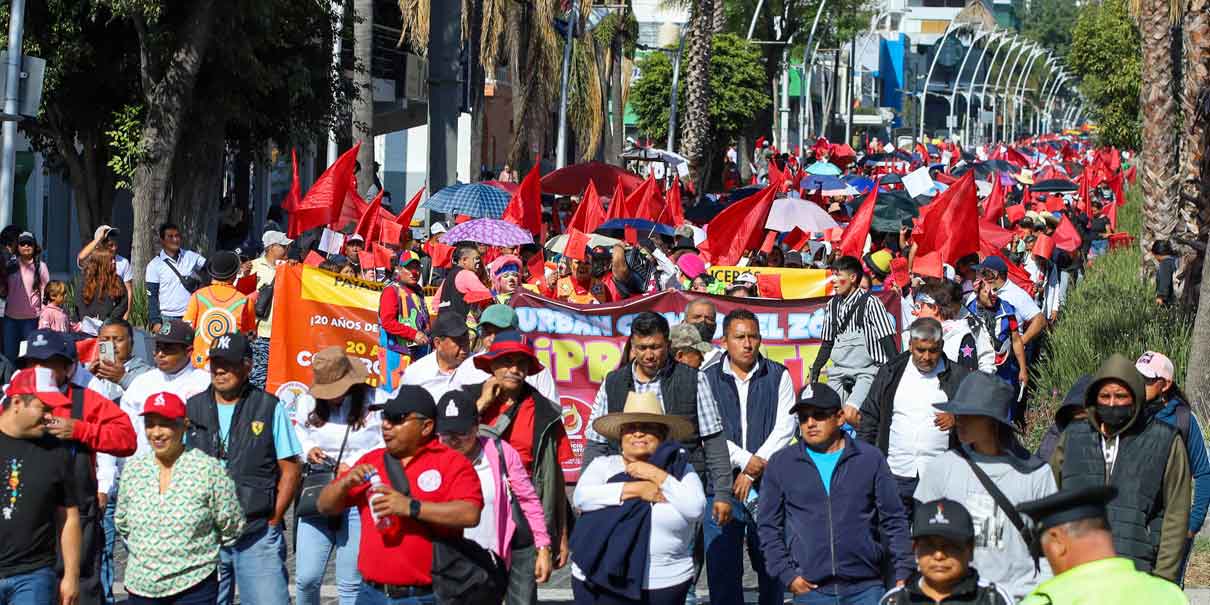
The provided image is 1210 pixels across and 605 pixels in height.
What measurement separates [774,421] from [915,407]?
0.66 metres

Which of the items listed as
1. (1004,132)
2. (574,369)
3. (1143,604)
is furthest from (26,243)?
(1004,132)

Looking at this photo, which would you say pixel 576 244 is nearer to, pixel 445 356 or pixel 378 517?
pixel 445 356

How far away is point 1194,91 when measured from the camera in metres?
19.0

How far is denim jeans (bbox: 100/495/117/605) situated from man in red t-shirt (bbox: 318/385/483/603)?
5.61ft

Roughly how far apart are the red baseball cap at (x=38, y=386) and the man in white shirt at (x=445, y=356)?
1.52 metres

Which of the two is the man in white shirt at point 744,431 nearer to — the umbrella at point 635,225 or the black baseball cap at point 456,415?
the black baseball cap at point 456,415

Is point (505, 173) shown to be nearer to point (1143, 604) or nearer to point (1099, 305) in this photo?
point (1099, 305)

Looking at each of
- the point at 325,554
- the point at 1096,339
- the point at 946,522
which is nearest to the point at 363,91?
the point at 1096,339

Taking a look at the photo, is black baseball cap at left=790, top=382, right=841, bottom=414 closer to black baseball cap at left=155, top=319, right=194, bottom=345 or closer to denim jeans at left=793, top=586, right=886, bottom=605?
denim jeans at left=793, top=586, right=886, bottom=605

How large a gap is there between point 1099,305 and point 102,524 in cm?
1235

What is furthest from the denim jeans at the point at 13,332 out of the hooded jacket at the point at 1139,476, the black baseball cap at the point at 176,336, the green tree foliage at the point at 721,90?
the green tree foliage at the point at 721,90

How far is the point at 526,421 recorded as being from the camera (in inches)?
302

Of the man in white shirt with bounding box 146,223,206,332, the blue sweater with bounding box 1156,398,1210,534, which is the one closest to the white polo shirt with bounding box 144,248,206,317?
the man in white shirt with bounding box 146,223,206,332

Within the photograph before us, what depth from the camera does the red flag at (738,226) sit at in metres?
17.5
